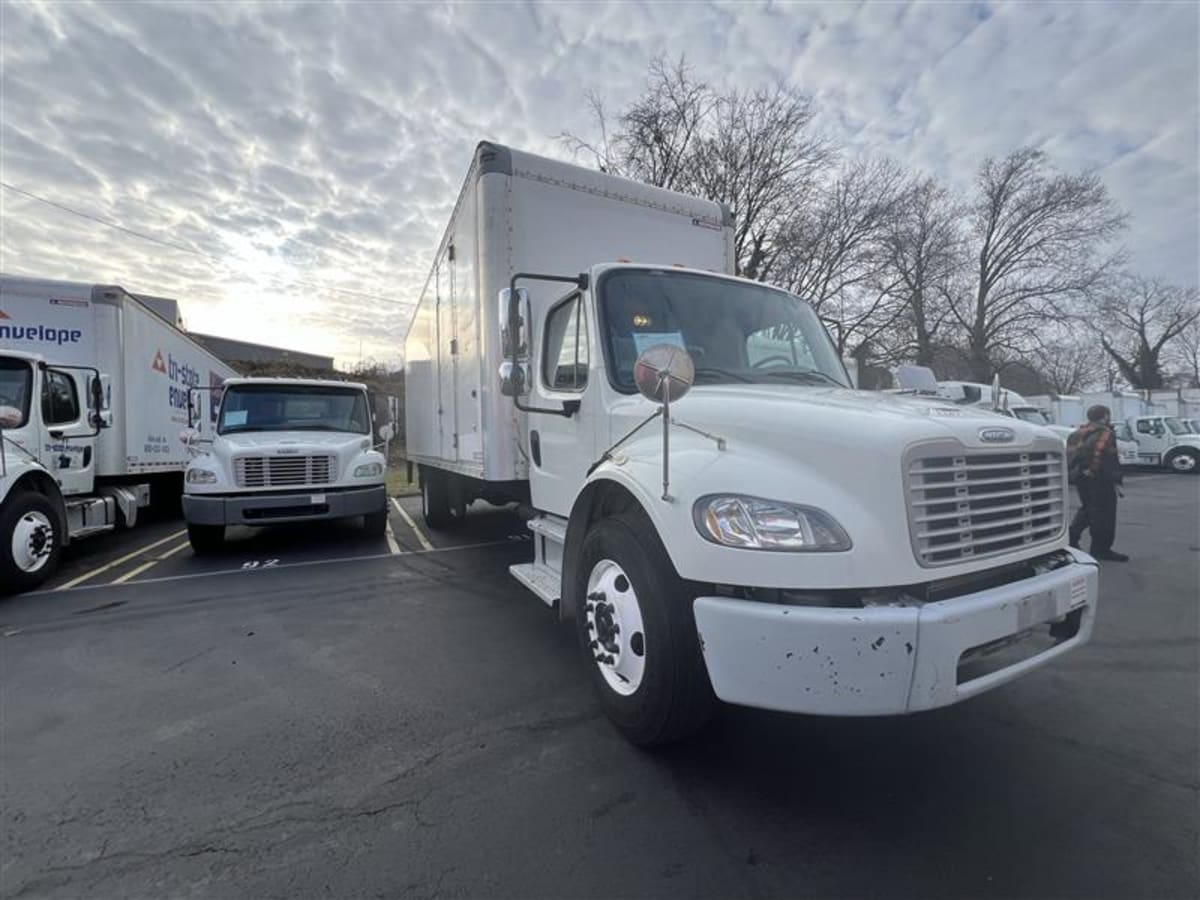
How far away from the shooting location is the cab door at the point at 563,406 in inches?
152

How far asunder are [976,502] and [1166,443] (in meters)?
26.3

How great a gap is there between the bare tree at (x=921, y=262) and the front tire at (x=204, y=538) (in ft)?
74.7

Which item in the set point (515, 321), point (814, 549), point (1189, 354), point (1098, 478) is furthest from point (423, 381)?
point (1189, 354)

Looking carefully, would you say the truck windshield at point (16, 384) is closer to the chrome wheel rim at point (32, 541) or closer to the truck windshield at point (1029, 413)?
the chrome wheel rim at point (32, 541)

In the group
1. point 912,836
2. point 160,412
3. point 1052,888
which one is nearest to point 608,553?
point 912,836

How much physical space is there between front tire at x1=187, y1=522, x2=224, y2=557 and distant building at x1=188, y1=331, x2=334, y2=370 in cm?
2996

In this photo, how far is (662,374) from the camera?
8.88 feet

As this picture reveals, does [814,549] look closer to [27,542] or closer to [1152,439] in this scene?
[27,542]

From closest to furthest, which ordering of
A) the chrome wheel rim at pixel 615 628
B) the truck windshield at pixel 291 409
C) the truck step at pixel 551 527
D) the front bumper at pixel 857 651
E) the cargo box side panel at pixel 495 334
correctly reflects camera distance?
the front bumper at pixel 857 651, the chrome wheel rim at pixel 615 628, the truck step at pixel 551 527, the cargo box side panel at pixel 495 334, the truck windshield at pixel 291 409

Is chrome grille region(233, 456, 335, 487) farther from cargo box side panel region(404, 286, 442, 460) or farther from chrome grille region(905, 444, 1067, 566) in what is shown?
chrome grille region(905, 444, 1067, 566)

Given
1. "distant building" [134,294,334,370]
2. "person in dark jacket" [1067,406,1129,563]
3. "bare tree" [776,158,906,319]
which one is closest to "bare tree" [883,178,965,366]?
"bare tree" [776,158,906,319]

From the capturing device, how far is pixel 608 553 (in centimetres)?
303

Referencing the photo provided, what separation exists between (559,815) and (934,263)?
3059 cm

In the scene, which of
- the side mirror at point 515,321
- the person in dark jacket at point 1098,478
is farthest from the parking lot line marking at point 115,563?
the person in dark jacket at point 1098,478
